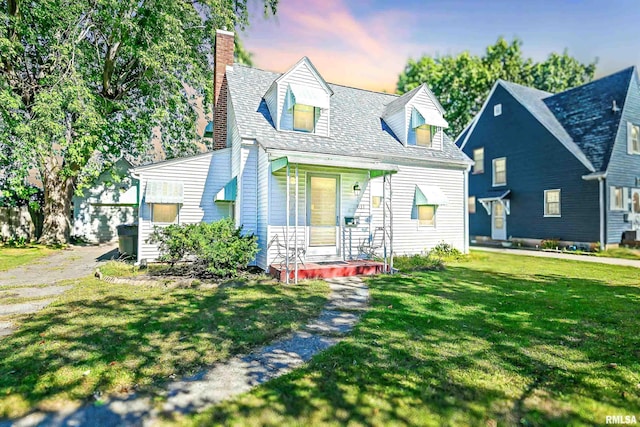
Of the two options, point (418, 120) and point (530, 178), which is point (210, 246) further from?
point (530, 178)

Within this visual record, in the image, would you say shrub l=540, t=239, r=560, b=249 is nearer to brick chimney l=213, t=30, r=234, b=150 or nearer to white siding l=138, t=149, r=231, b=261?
white siding l=138, t=149, r=231, b=261

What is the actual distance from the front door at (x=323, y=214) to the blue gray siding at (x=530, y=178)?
45.1 ft

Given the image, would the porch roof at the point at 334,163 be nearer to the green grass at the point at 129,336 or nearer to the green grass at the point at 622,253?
the green grass at the point at 129,336

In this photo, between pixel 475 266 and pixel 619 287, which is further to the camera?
pixel 475 266

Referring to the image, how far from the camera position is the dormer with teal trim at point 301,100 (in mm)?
10891

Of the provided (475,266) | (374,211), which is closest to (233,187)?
(374,211)

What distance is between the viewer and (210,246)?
27.3 ft

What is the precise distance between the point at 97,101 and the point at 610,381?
62.5 feet

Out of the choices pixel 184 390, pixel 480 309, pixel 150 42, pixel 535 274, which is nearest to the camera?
pixel 184 390

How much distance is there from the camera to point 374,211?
1134cm

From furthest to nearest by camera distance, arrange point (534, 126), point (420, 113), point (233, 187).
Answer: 1. point (534, 126)
2. point (420, 113)
3. point (233, 187)

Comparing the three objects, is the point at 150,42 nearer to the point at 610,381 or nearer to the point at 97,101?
the point at 97,101

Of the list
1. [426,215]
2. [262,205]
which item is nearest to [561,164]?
[426,215]

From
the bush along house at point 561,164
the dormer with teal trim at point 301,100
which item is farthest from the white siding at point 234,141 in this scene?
the bush along house at point 561,164
